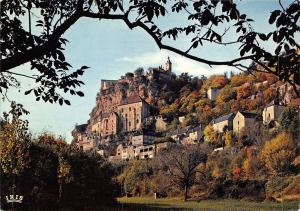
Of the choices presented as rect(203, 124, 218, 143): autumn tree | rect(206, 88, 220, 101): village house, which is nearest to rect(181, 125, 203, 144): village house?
rect(203, 124, 218, 143): autumn tree

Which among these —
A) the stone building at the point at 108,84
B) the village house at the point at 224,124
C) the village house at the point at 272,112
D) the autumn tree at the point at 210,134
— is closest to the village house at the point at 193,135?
the autumn tree at the point at 210,134

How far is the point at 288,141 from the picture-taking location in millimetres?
49594

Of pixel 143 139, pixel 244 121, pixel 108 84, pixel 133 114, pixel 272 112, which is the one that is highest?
pixel 108 84

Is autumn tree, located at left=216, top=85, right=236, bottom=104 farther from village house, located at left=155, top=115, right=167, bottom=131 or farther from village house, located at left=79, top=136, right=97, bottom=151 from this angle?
village house, located at left=79, top=136, right=97, bottom=151

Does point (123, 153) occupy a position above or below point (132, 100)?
below

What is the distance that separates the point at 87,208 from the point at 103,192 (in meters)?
4.59

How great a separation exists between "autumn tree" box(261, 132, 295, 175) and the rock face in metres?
54.9

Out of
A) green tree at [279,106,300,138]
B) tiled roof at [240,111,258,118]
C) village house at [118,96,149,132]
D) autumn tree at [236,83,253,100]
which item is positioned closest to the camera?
green tree at [279,106,300,138]

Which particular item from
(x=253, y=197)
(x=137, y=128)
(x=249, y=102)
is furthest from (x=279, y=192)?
(x=137, y=128)

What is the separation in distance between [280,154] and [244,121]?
30629mm

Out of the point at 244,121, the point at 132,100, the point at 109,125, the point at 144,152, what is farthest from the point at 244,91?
the point at 109,125

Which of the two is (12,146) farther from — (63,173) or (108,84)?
(108,84)

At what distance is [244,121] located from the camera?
250 ft

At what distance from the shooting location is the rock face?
364 feet
